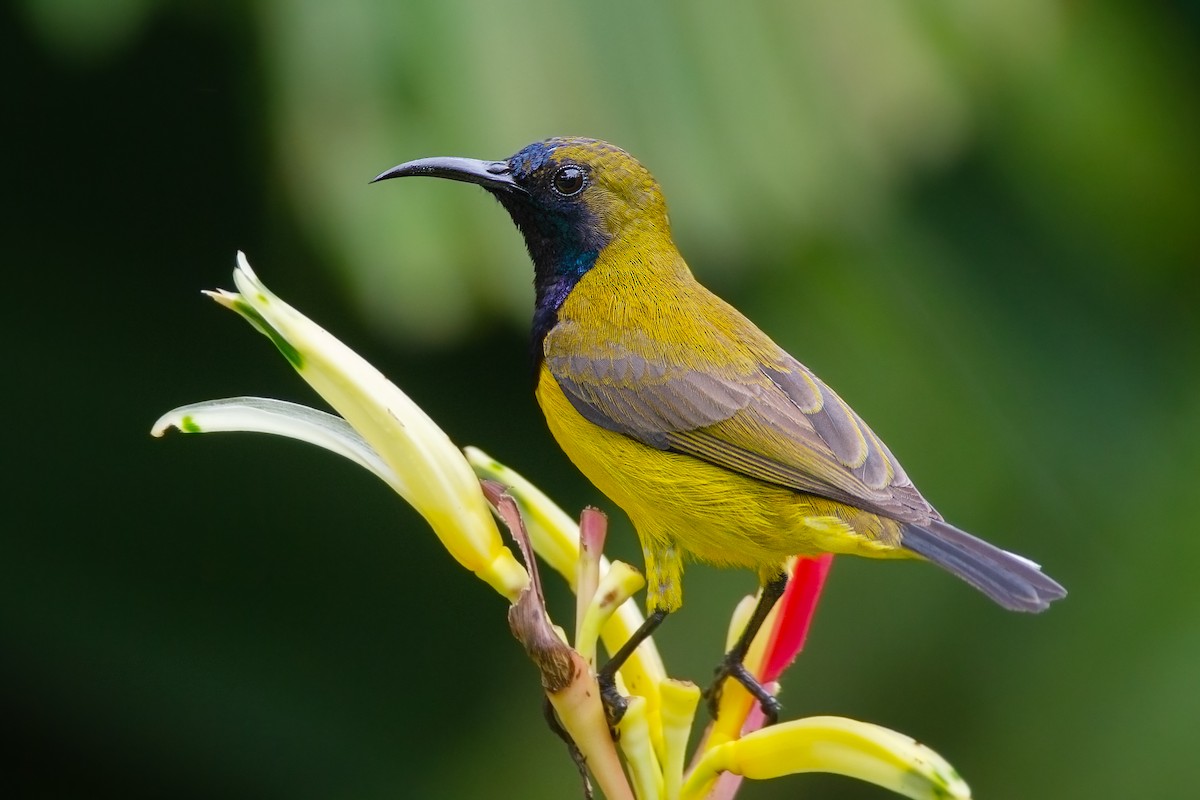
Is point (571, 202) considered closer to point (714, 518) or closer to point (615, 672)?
point (714, 518)

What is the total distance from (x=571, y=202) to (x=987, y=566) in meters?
1.08

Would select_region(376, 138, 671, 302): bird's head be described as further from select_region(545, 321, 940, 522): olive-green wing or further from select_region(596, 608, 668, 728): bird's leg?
select_region(596, 608, 668, 728): bird's leg

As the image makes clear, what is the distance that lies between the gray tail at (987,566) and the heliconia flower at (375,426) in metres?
0.69

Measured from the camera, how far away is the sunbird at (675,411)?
2287mm

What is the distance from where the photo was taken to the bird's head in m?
2.62

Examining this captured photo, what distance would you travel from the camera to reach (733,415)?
2.50 meters

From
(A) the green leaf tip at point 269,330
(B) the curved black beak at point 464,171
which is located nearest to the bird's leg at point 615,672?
(A) the green leaf tip at point 269,330

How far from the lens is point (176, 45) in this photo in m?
3.31

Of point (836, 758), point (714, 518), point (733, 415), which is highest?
point (733, 415)

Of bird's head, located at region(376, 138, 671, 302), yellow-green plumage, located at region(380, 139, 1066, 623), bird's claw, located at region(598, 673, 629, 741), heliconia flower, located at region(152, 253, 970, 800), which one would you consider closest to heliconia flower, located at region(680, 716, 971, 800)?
heliconia flower, located at region(152, 253, 970, 800)

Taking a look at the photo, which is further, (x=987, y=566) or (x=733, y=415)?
(x=733, y=415)

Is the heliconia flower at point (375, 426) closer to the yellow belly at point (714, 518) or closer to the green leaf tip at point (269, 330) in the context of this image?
the green leaf tip at point (269, 330)

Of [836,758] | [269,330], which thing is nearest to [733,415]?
[836,758]

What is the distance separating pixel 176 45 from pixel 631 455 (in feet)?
5.42
